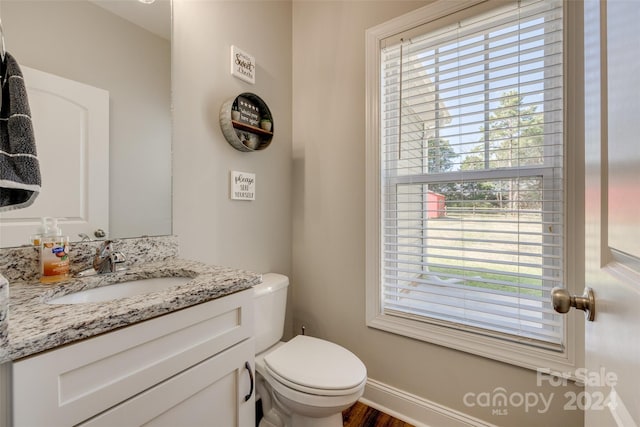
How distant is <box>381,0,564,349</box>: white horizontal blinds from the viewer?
1175 mm

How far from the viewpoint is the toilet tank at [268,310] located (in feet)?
4.54

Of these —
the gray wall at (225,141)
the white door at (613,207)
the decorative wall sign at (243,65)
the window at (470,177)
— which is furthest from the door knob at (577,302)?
the decorative wall sign at (243,65)

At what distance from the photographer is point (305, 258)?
1854mm

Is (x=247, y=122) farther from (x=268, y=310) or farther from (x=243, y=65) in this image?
(x=268, y=310)

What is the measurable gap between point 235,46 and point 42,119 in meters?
0.95

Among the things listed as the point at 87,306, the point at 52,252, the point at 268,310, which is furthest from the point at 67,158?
the point at 268,310

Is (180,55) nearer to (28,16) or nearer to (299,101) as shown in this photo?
(28,16)

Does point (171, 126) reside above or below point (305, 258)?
above

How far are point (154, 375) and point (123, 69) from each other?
113 centimetres

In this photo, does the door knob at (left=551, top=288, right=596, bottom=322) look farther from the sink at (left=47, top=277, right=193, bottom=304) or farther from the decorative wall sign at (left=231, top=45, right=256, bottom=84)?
the decorative wall sign at (left=231, top=45, right=256, bottom=84)

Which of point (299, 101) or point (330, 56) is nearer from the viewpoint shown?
point (330, 56)

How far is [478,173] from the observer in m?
1.32

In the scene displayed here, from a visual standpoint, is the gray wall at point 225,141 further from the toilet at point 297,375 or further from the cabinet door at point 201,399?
the cabinet door at point 201,399

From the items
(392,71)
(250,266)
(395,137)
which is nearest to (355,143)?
(395,137)
